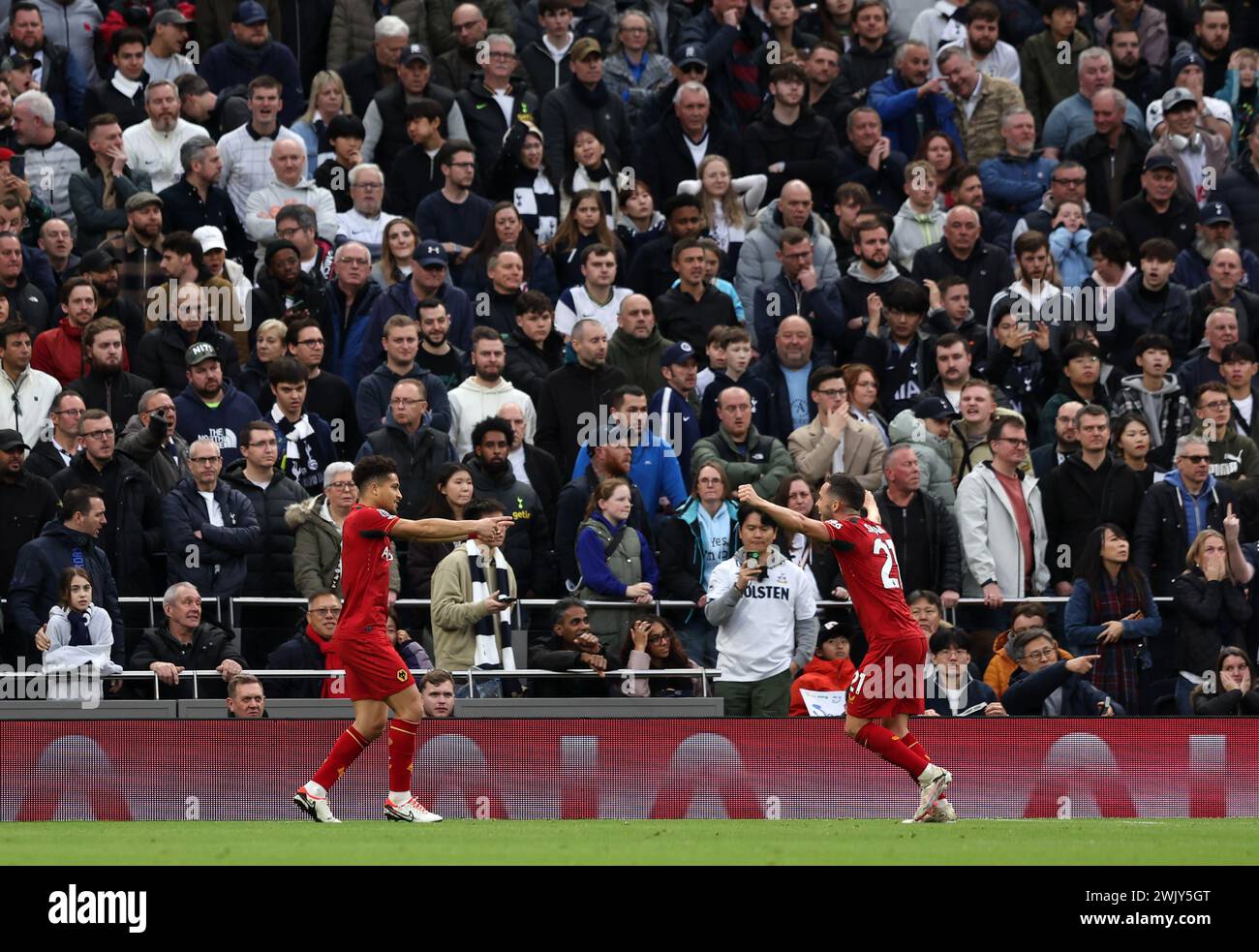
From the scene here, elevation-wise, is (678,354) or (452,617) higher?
(678,354)

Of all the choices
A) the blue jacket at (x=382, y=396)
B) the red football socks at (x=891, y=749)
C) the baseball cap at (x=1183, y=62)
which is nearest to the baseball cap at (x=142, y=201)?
the blue jacket at (x=382, y=396)

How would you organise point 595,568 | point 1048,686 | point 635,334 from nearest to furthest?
point 1048,686 → point 595,568 → point 635,334

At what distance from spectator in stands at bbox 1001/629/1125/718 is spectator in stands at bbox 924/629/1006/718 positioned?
0.59ft

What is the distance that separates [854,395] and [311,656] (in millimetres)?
5466

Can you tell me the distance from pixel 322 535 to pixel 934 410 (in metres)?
5.51

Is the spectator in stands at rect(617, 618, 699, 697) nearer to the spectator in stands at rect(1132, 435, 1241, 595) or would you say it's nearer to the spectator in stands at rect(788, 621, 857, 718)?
the spectator in stands at rect(788, 621, 857, 718)

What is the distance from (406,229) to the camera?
19.5 m

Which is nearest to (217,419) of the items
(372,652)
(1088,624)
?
(372,652)

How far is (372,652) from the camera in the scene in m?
13.6

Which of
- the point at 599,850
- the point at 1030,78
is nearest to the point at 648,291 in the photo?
the point at 1030,78

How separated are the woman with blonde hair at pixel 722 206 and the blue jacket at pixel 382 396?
12.9 ft

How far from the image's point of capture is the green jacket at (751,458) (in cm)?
1777

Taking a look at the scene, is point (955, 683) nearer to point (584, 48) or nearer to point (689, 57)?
point (584, 48)

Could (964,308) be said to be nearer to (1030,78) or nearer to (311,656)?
(1030,78)
